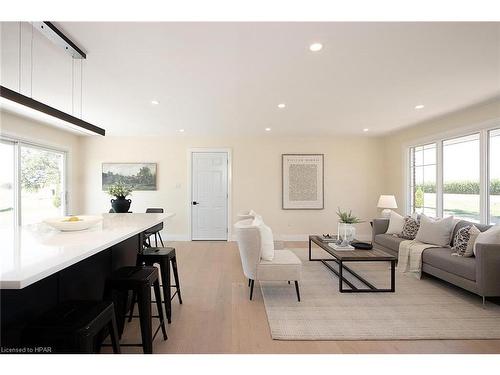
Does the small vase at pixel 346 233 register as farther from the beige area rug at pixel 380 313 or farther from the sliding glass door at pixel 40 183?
the sliding glass door at pixel 40 183

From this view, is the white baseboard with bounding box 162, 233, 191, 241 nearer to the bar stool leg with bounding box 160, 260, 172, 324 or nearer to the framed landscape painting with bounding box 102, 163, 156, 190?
the framed landscape painting with bounding box 102, 163, 156, 190

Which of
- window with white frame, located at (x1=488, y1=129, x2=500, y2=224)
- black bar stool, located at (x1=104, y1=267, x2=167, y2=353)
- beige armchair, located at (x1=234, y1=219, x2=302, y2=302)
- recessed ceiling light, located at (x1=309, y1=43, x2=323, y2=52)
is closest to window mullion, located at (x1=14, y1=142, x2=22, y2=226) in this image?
black bar stool, located at (x1=104, y1=267, x2=167, y2=353)

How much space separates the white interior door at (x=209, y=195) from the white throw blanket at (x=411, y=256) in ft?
11.7

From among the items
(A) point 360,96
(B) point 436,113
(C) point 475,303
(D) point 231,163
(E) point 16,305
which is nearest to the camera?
(E) point 16,305

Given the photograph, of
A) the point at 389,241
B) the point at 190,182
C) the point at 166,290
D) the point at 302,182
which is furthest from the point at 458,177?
the point at 190,182

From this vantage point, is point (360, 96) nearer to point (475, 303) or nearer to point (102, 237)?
point (475, 303)

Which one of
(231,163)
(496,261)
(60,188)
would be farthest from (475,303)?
(60,188)

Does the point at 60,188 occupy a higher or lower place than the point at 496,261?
higher

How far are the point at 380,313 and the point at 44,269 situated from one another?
8.99 feet

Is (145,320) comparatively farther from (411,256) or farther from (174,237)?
(174,237)

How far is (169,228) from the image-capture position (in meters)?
5.99
